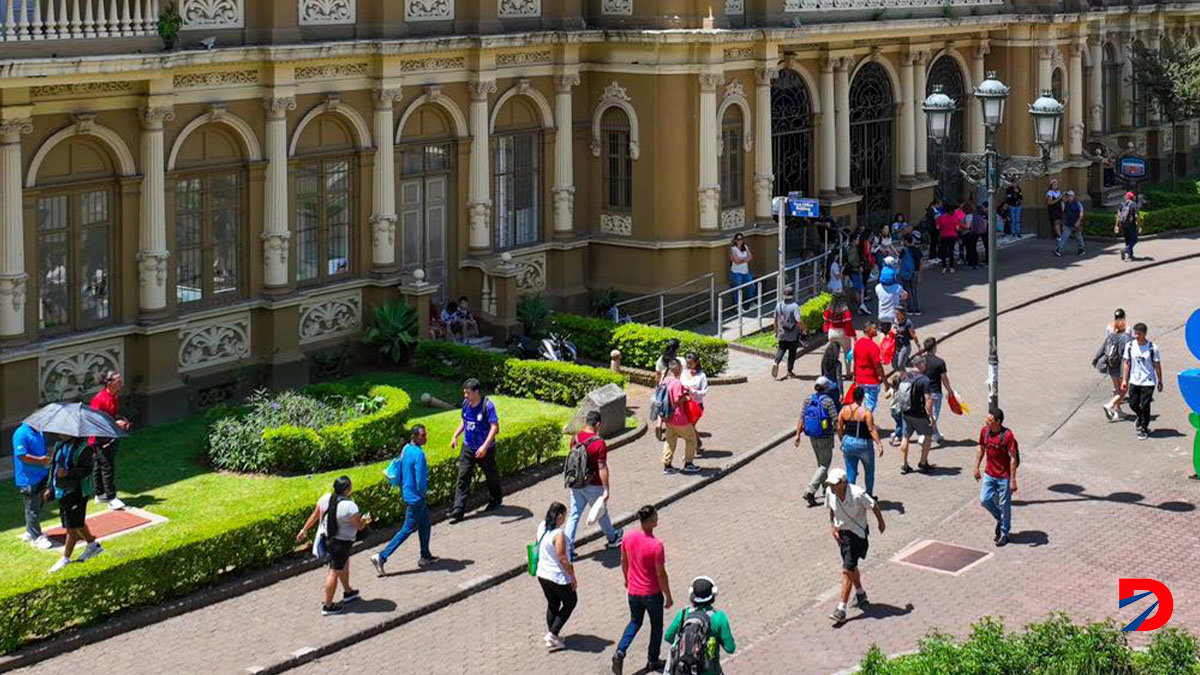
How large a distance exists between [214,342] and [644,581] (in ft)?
42.5

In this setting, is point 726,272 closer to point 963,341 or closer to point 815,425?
point 963,341

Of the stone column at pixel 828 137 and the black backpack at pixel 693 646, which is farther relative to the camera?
the stone column at pixel 828 137

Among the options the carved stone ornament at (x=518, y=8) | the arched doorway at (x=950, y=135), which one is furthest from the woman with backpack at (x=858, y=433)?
the arched doorway at (x=950, y=135)

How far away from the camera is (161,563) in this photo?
69.0 feet

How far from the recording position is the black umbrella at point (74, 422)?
21.6 m

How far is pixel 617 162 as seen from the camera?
123 ft

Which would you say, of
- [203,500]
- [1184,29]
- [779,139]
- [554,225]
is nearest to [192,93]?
[203,500]

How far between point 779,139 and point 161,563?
2207cm

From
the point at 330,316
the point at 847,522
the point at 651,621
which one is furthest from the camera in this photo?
the point at 330,316

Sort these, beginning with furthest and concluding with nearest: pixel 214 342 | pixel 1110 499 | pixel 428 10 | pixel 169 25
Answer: pixel 428 10, pixel 214 342, pixel 169 25, pixel 1110 499

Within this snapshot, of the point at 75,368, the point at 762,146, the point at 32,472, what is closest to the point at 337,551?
the point at 32,472

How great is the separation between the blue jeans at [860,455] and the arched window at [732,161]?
1442 cm

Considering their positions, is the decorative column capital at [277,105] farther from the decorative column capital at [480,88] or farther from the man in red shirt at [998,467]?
the man in red shirt at [998,467]

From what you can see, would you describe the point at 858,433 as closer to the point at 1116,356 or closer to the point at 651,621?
the point at 651,621
